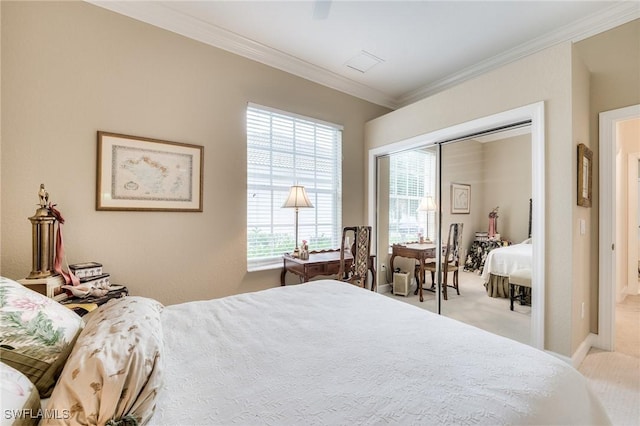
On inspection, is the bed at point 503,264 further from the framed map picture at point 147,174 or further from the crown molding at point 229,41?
the framed map picture at point 147,174

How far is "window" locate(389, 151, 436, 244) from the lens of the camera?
3.30 metres

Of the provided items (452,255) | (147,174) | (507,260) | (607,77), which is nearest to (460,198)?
(452,255)

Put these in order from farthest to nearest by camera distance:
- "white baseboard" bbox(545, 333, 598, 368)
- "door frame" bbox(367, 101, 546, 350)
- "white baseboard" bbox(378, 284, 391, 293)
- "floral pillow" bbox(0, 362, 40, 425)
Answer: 1. "white baseboard" bbox(378, 284, 391, 293)
2. "door frame" bbox(367, 101, 546, 350)
3. "white baseboard" bbox(545, 333, 598, 368)
4. "floral pillow" bbox(0, 362, 40, 425)

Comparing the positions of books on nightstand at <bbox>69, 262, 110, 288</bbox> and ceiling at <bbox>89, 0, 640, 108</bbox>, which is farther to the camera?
ceiling at <bbox>89, 0, 640, 108</bbox>

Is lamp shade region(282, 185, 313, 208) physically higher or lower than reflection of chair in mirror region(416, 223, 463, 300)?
higher

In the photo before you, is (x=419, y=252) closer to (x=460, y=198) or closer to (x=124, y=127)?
(x=460, y=198)

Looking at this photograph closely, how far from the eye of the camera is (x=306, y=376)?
0.87 metres

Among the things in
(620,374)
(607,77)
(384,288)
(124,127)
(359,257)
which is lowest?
(620,374)

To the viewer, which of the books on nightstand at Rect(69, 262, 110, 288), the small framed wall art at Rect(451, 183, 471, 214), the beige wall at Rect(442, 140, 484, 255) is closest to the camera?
the books on nightstand at Rect(69, 262, 110, 288)

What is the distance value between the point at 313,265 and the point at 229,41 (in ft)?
8.16

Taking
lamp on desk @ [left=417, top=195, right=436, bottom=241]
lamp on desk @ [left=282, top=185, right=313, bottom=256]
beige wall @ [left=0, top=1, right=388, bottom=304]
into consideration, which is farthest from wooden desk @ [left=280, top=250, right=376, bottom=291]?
lamp on desk @ [left=417, top=195, right=436, bottom=241]

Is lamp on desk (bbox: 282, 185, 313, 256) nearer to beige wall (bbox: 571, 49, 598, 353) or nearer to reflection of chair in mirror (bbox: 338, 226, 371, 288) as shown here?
reflection of chair in mirror (bbox: 338, 226, 371, 288)

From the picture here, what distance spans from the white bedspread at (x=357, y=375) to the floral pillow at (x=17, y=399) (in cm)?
26

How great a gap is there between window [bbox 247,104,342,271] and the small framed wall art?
1.41m
